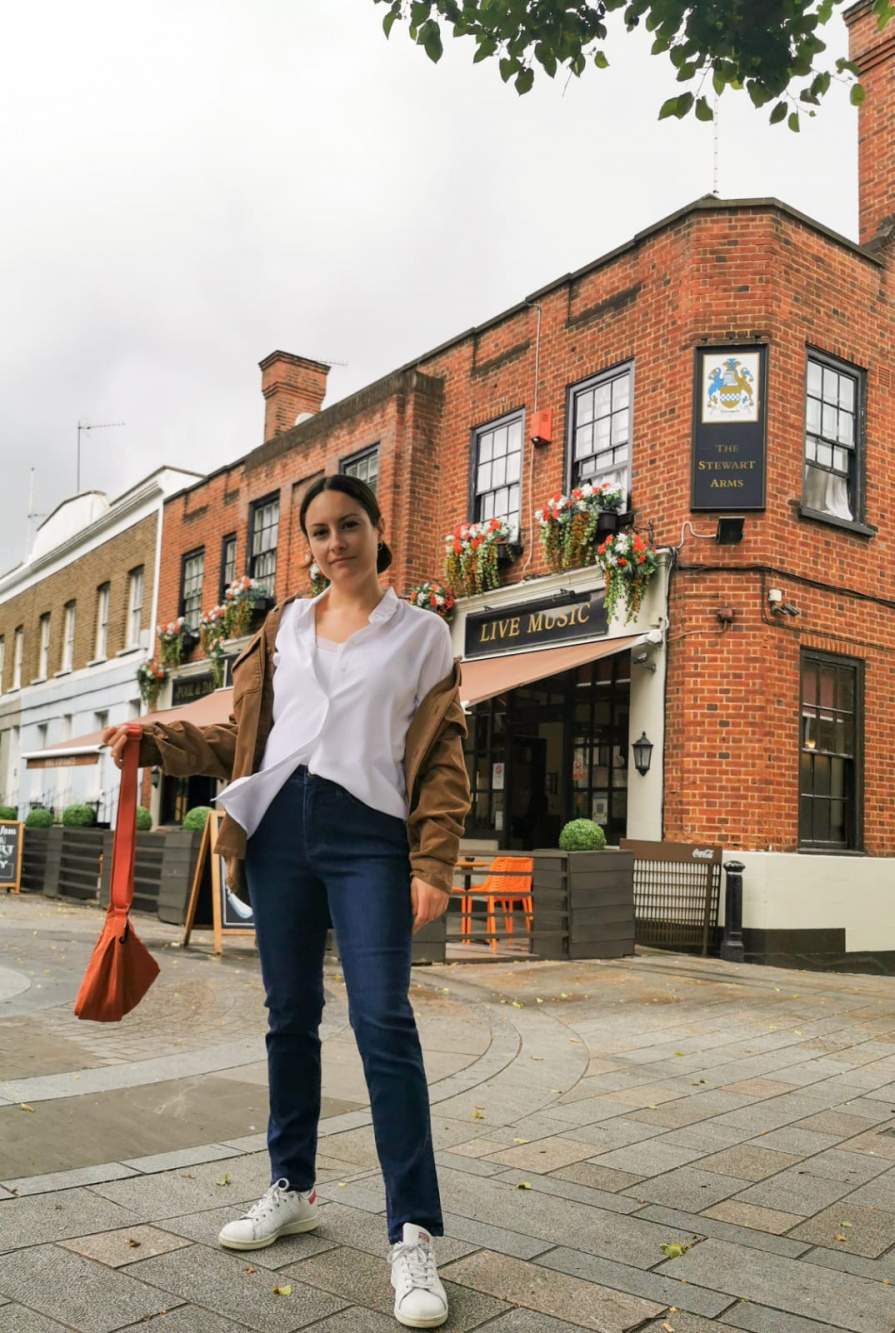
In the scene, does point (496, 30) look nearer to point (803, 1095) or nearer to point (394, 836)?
point (394, 836)

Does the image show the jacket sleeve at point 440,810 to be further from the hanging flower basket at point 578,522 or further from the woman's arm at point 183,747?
the hanging flower basket at point 578,522

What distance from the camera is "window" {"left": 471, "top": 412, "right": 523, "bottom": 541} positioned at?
46.0ft

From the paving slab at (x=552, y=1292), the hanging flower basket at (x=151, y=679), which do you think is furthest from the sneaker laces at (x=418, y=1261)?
the hanging flower basket at (x=151, y=679)

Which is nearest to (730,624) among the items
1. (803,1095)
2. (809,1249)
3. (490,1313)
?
(803,1095)

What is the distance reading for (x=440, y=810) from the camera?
2.84 m

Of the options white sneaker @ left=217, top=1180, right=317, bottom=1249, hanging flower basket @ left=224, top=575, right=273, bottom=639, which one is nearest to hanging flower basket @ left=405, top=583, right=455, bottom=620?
hanging flower basket @ left=224, top=575, right=273, bottom=639

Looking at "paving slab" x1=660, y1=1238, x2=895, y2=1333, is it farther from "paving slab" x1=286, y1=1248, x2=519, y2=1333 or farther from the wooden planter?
the wooden planter

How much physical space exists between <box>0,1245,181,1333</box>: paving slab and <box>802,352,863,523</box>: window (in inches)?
414

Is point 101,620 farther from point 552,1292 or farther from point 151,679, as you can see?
point 552,1292

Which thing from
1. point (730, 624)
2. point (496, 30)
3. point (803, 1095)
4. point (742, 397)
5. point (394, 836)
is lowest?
point (803, 1095)

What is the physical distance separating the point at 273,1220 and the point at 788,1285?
1302 millimetres

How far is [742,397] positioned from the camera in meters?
11.6

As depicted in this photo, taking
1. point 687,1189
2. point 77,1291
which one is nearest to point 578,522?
point 687,1189

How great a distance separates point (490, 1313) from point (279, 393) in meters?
20.0
